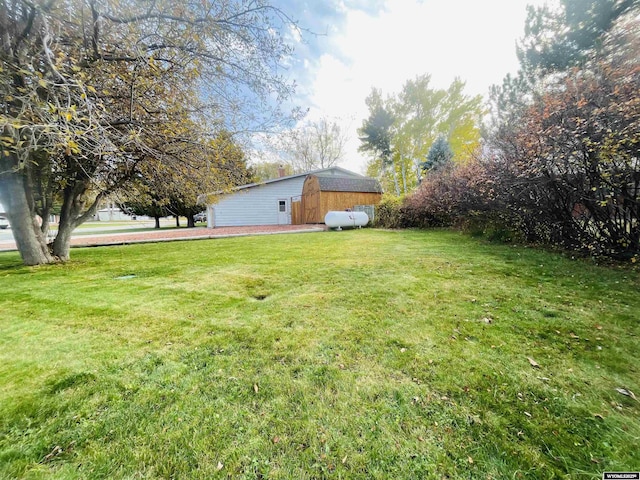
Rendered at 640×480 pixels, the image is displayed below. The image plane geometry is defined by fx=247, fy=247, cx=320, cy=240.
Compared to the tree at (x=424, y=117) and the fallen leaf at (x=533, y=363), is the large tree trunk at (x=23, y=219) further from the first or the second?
the tree at (x=424, y=117)

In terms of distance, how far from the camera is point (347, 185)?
1656cm

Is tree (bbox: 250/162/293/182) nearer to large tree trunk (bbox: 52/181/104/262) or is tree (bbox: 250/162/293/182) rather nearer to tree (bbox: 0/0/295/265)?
tree (bbox: 0/0/295/265)

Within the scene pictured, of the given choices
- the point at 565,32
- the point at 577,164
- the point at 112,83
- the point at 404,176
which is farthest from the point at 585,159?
the point at 404,176

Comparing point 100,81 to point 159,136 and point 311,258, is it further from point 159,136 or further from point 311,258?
point 311,258

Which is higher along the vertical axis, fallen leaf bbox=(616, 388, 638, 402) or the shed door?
the shed door

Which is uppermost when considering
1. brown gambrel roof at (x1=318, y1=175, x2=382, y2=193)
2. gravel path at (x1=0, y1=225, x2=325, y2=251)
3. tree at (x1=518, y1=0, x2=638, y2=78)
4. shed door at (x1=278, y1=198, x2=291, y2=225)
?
tree at (x1=518, y1=0, x2=638, y2=78)

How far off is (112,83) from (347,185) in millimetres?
13679

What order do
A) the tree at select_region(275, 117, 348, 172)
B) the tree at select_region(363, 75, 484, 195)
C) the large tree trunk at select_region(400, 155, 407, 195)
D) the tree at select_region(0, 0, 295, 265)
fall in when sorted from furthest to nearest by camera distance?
the tree at select_region(275, 117, 348, 172), the tree at select_region(363, 75, 484, 195), the large tree trunk at select_region(400, 155, 407, 195), the tree at select_region(0, 0, 295, 265)

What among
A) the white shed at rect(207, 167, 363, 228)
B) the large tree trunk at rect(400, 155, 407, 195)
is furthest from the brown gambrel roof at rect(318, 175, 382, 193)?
the large tree trunk at rect(400, 155, 407, 195)

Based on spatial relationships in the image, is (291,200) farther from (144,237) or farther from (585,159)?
(585,159)

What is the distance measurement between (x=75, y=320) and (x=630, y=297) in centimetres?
638

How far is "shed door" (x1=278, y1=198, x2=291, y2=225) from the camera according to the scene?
61.3ft

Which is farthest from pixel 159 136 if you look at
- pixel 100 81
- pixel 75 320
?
pixel 75 320

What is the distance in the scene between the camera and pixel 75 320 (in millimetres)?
2631
